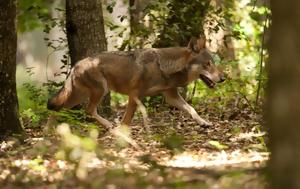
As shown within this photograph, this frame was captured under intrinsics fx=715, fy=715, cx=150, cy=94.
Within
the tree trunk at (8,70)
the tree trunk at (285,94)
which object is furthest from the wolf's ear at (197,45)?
the tree trunk at (285,94)

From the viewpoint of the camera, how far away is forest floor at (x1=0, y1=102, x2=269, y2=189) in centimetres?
598

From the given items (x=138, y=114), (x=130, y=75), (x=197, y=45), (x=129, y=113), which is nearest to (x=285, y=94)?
(x=129, y=113)

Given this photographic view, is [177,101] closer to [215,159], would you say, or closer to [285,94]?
[215,159]

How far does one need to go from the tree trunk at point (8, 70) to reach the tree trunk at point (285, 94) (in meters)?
5.98

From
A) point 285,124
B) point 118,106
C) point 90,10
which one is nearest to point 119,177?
point 285,124

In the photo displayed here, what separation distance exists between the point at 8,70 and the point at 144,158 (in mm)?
4226

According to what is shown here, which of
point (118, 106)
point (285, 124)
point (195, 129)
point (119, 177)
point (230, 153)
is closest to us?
point (285, 124)

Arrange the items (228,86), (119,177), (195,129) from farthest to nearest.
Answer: (228,86) → (195,129) → (119,177)

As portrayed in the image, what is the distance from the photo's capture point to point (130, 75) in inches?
484

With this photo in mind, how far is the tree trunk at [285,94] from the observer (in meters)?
3.96

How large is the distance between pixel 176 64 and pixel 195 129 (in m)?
1.25

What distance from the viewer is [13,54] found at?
9633mm

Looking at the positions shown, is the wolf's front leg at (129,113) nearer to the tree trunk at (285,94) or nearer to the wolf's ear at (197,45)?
the wolf's ear at (197,45)

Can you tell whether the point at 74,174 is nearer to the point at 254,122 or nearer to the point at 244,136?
the point at 244,136
